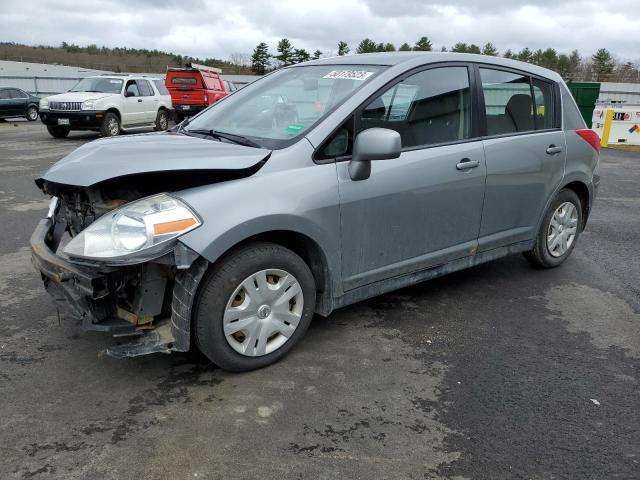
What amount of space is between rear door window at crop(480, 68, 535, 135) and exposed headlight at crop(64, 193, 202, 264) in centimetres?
249

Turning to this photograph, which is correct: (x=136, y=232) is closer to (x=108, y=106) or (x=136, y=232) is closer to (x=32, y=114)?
(x=108, y=106)

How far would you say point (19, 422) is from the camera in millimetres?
2709

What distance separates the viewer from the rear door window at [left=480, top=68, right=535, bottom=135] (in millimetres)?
4230

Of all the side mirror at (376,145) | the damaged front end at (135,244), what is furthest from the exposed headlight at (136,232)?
the side mirror at (376,145)

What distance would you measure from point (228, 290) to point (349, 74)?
5.67 feet

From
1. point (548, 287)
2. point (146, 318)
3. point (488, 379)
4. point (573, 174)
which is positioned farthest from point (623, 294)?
point (146, 318)

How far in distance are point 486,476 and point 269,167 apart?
1.87 metres

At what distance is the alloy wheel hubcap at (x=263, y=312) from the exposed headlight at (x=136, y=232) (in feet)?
1.53

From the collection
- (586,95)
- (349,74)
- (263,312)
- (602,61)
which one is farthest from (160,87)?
(602,61)

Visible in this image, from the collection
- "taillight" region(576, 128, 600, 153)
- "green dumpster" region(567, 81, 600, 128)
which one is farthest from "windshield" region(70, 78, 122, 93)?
"green dumpster" region(567, 81, 600, 128)

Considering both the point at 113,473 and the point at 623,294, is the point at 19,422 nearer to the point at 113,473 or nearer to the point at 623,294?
the point at 113,473

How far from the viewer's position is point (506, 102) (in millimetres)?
4410

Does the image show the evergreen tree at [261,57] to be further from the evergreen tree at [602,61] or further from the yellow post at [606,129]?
the yellow post at [606,129]

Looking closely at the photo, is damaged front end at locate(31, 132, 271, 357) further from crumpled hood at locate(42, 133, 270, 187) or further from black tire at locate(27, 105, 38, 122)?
black tire at locate(27, 105, 38, 122)
